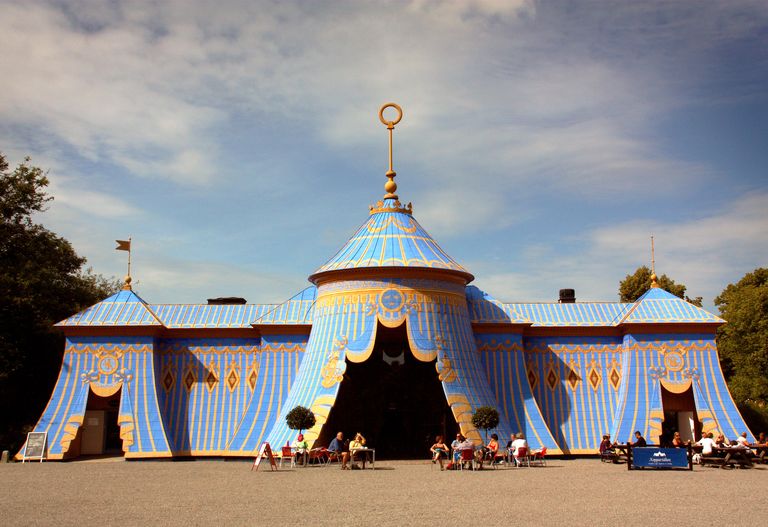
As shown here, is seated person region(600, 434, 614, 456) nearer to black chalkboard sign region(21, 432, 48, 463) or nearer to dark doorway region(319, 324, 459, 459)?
dark doorway region(319, 324, 459, 459)

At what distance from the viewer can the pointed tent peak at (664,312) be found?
26828 millimetres

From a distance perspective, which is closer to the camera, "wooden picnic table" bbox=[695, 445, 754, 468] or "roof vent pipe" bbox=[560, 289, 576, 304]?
"wooden picnic table" bbox=[695, 445, 754, 468]

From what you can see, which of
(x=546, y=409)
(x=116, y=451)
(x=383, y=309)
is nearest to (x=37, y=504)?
(x=383, y=309)

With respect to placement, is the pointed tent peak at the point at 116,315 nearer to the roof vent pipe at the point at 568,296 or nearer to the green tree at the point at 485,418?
the green tree at the point at 485,418

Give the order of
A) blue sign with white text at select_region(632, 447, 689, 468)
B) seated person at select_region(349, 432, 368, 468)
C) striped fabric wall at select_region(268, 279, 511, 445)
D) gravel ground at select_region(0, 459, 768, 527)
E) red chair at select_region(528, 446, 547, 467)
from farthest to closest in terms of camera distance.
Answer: striped fabric wall at select_region(268, 279, 511, 445)
red chair at select_region(528, 446, 547, 467)
seated person at select_region(349, 432, 368, 468)
blue sign with white text at select_region(632, 447, 689, 468)
gravel ground at select_region(0, 459, 768, 527)

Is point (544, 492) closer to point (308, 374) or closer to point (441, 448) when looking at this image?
point (441, 448)

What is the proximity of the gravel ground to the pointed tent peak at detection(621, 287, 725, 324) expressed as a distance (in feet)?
22.8

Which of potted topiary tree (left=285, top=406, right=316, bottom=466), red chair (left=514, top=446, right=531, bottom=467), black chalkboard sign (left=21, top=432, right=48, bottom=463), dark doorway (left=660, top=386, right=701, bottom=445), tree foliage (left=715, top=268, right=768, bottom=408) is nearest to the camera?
red chair (left=514, top=446, right=531, bottom=467)

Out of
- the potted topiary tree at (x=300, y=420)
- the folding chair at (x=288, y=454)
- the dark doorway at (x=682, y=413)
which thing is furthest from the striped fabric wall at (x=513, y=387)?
the folding chair at (x=288, y=454)

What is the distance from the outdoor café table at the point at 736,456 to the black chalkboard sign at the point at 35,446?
64.0 ft

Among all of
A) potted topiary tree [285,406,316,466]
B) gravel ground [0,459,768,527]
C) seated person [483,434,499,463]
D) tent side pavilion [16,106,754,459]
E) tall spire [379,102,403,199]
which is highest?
tall spire [379,102,403,199]

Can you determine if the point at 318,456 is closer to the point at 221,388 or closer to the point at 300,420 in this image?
the point at 300,420

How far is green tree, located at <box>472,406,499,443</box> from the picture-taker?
22828 millimetres

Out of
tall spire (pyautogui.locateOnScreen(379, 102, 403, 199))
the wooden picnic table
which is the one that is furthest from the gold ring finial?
the wooden picnic table
